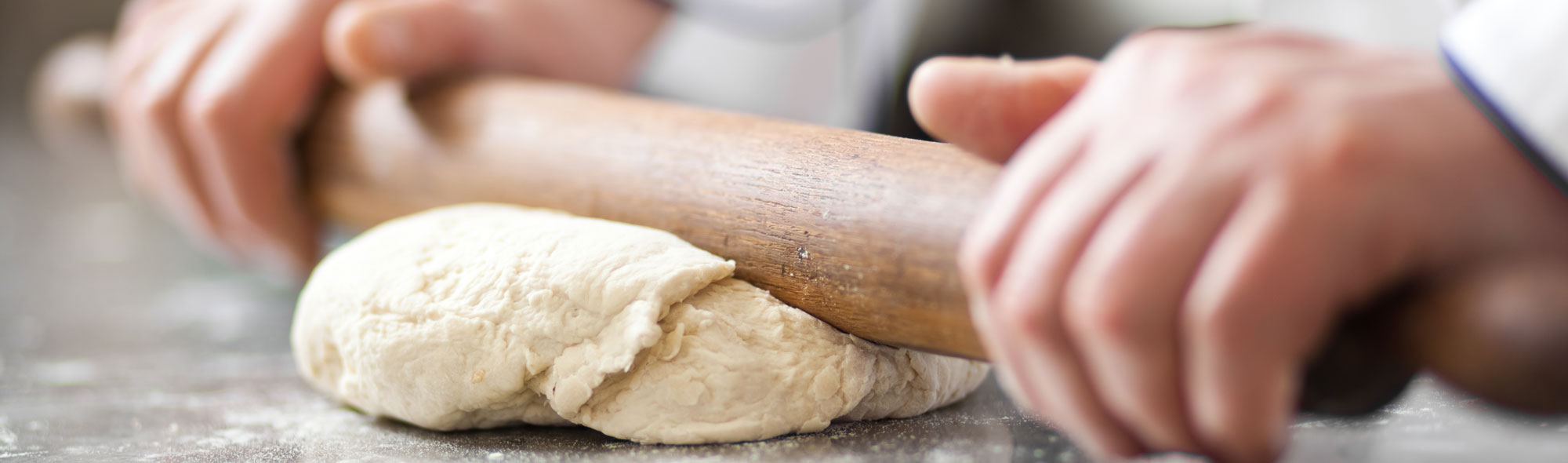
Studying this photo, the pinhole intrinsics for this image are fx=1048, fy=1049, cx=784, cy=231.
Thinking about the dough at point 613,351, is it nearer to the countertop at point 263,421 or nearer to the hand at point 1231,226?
the countertop at point 263,421

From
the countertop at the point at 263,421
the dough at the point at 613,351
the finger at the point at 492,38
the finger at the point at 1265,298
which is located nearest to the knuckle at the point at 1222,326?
the finger at the point at 1265,298

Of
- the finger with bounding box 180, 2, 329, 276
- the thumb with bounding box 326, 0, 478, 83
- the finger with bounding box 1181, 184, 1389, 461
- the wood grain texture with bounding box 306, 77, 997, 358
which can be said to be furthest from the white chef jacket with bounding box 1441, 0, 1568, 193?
the finger with bounding box 180, 2, 329, 276

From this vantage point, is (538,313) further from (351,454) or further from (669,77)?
(669,77)

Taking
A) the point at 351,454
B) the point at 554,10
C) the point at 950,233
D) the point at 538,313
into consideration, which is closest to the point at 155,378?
the point at 351,454

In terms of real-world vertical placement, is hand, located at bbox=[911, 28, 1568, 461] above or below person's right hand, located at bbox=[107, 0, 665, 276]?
below

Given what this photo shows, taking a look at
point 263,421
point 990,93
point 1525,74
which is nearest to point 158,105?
point 263,421

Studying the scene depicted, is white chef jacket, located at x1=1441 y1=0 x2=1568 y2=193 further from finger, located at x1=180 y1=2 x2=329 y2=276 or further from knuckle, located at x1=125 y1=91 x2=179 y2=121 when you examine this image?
knuckle, located at x1=125 y1=91 x2=179 y2=121

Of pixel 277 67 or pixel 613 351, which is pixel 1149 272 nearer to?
pixel 613 351
